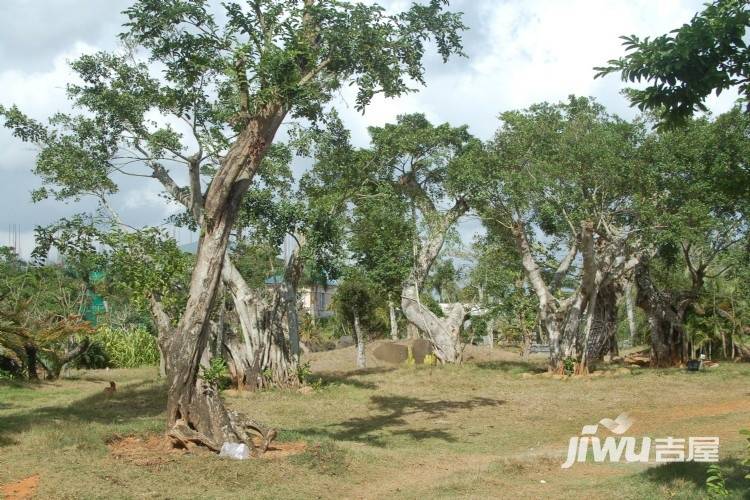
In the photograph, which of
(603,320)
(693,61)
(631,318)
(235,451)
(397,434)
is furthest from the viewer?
(631,318)

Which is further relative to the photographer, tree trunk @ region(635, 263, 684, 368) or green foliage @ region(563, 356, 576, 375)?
tree trunk @ region(635, 263, 684, 368)

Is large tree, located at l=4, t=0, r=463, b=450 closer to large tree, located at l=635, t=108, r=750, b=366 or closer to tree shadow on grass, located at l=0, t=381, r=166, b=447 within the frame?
tree shadow on grass, located at l=0, t=381, r=166, b=447

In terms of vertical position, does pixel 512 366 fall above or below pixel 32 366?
below

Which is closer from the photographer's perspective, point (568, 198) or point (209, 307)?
point (209, 307)

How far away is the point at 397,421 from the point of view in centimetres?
1394

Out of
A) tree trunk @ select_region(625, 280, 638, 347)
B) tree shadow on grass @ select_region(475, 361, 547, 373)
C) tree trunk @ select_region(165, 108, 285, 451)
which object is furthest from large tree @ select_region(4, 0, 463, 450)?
tree trunk @ select_region(625, 280, 638, 347)

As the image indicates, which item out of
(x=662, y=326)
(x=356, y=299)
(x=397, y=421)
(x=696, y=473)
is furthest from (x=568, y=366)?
(x=356, y=299)

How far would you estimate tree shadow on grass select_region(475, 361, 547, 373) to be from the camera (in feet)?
72.8

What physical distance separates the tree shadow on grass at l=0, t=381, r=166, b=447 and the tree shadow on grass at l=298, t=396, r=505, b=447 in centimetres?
351

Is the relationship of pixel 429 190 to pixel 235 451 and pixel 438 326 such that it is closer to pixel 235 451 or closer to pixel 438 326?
pixel 438 326

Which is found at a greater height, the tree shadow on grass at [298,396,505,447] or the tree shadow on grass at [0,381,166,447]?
the tree shadow on grass at [0,381,166,447]

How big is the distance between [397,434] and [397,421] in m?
1.47
